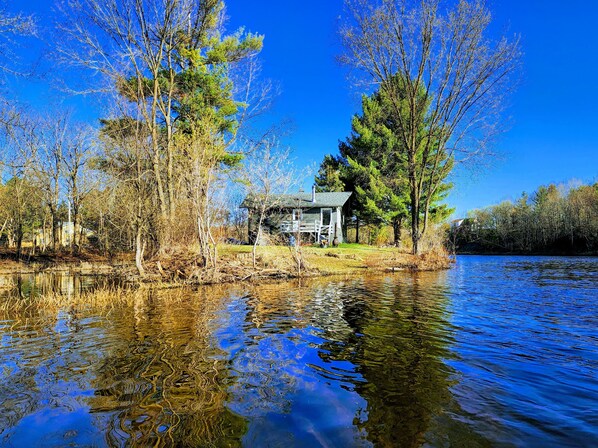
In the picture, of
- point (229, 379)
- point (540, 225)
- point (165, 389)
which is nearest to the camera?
point (165, 389)

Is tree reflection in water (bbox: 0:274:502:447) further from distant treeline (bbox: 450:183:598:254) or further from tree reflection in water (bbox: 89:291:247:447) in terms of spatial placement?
distant treeline (bbox: 450:183:598:254)

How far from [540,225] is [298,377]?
2586 inches

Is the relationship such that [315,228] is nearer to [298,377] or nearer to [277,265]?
[277,265]

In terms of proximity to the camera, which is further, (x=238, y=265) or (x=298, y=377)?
(x=238, y=265)

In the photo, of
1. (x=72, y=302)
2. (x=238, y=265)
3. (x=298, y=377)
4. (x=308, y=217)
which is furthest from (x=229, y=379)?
(x=308, y=217)

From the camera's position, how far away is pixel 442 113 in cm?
2439

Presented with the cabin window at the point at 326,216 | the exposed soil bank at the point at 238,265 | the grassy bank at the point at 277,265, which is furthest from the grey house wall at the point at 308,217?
the grassy bank at the point at 277,265

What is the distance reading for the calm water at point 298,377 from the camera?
3564 millimetres

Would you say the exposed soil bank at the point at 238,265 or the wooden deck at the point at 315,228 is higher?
the wooden deck at the point at 315,228

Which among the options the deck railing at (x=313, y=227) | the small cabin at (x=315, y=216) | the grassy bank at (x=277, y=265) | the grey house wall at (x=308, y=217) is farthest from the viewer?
the grey house wall at (x=308, y=217)

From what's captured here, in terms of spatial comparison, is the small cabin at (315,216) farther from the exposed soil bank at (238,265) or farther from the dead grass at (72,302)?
the dead grass at (72,302)

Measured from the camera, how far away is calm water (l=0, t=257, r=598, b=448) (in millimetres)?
3564

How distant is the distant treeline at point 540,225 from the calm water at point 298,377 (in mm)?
46862

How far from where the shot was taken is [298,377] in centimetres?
500
